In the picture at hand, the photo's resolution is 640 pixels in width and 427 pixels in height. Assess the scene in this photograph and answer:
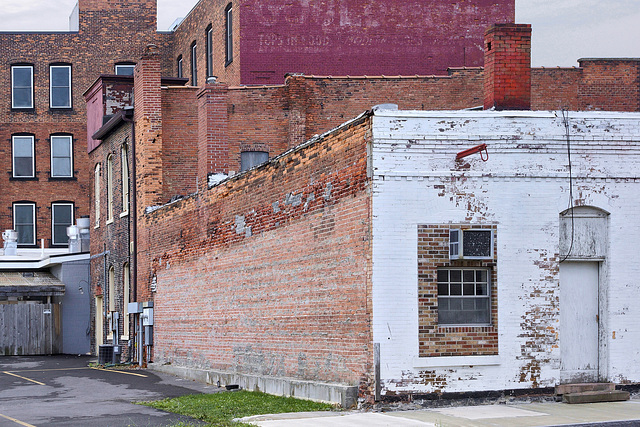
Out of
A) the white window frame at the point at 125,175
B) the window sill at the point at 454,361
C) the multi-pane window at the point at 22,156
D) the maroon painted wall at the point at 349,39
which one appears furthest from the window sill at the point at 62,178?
the window sill at the point at 454,361

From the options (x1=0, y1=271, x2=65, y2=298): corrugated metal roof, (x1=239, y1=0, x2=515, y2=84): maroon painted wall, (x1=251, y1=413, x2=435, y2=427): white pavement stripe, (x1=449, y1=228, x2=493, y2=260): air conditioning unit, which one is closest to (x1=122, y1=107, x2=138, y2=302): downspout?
(x1=239, y1=0, x2=515, y2=84): maroon painted wall

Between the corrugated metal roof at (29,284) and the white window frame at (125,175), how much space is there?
7.12 metres

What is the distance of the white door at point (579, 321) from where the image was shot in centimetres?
1523

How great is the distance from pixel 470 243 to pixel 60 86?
3711 cm

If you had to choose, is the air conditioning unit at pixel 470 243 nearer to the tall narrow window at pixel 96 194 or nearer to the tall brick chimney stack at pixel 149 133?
the tall brick chimney stack at pixel 149 133

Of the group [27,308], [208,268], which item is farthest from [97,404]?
[27,308]

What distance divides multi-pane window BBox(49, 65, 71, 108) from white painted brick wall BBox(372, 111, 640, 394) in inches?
1419

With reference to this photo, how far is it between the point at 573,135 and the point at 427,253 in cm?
308

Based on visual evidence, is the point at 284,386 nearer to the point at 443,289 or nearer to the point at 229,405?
the point at 229,405

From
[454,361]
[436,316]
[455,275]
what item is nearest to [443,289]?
[455,275]

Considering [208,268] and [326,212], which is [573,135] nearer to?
[326,212]

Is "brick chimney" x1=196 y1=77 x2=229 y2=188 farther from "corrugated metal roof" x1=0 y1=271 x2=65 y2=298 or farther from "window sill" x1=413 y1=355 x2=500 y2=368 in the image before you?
"corrugated metal roof" x1=0 y1=271 x2=65 y2=298

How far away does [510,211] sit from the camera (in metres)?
14.9

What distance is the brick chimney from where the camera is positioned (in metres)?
Answer: 25.0
